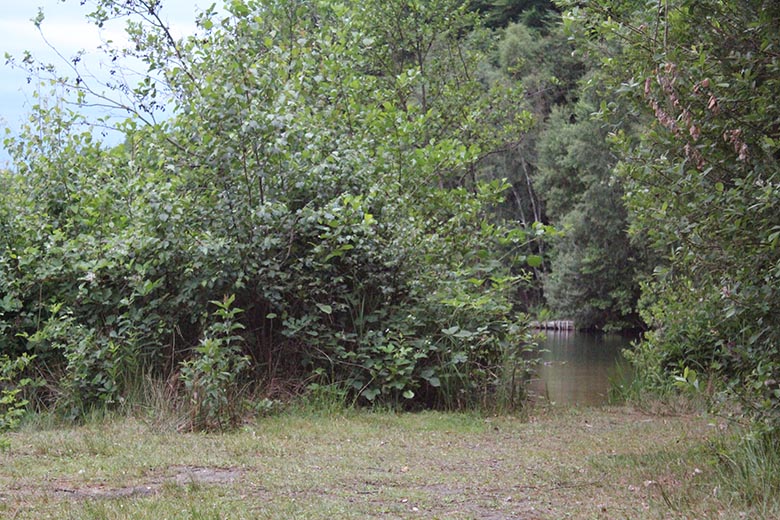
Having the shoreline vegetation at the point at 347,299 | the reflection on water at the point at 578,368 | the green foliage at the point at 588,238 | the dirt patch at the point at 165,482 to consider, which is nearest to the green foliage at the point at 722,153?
the shoreline vegetation at the point at 347,299

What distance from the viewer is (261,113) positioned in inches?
350

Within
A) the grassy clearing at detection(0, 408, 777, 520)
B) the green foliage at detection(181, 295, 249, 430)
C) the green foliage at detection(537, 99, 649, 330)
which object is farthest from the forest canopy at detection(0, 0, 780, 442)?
the green foliage at detection(537, 99, 649, 330)

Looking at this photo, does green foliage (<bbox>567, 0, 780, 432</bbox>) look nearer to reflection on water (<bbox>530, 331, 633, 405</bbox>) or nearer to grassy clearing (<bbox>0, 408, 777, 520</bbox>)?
grassy clearing (<bbox>0, 408, 777, 520</bbox>)

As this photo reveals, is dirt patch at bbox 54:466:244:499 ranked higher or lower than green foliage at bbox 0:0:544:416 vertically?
lower

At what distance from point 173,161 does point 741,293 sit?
647 centimetres

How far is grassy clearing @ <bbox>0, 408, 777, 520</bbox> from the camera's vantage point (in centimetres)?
468

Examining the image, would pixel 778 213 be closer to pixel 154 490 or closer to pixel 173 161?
pixel 154 490

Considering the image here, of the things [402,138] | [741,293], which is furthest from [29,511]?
[402,138]

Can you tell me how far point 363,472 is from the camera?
19.1 feet

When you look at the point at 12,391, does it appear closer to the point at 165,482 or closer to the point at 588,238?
the point at 165,482

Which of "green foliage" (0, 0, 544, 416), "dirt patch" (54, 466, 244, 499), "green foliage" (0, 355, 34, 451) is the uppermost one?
"green foliage" (0, 0, 544, 416)

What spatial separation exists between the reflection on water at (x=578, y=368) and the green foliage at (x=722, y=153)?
4531 millimetres

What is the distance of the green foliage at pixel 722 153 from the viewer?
4910 millimetres

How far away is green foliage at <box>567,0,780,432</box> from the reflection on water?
4.53 meters
